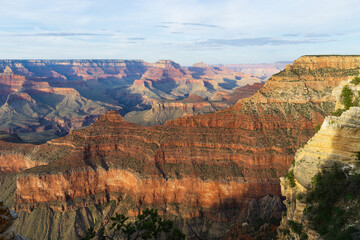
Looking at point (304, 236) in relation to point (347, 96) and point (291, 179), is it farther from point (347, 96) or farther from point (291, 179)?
point (347, 96)

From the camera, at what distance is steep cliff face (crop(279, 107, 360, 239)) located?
22.7 meters

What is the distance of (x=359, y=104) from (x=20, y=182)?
265 feet

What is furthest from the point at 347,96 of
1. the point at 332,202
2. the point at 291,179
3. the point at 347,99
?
the point at 332,202

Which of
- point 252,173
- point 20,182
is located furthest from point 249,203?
point 20,182

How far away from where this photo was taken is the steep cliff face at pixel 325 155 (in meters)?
22.7

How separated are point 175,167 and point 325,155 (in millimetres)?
48918

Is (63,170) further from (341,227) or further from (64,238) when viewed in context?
(341,227)

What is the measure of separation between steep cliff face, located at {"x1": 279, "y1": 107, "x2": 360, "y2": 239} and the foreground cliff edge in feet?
126

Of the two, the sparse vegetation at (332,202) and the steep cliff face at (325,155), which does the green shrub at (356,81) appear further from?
the sparse vegetation at (332,202)

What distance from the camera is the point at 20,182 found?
223 feet

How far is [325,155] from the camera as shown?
78.5 ft

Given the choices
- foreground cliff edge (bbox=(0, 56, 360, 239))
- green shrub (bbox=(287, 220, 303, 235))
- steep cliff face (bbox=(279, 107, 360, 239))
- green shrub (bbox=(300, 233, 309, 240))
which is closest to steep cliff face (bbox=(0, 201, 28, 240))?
steep cliff face (bbox=(279, 107, 360, 239))

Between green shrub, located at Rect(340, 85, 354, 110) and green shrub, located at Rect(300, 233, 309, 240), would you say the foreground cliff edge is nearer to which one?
green shrub, located at Rect(340, 85, 354, 110)

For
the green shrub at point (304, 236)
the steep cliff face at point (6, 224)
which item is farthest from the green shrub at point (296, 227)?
the steep cliff face at point (6, 224)
